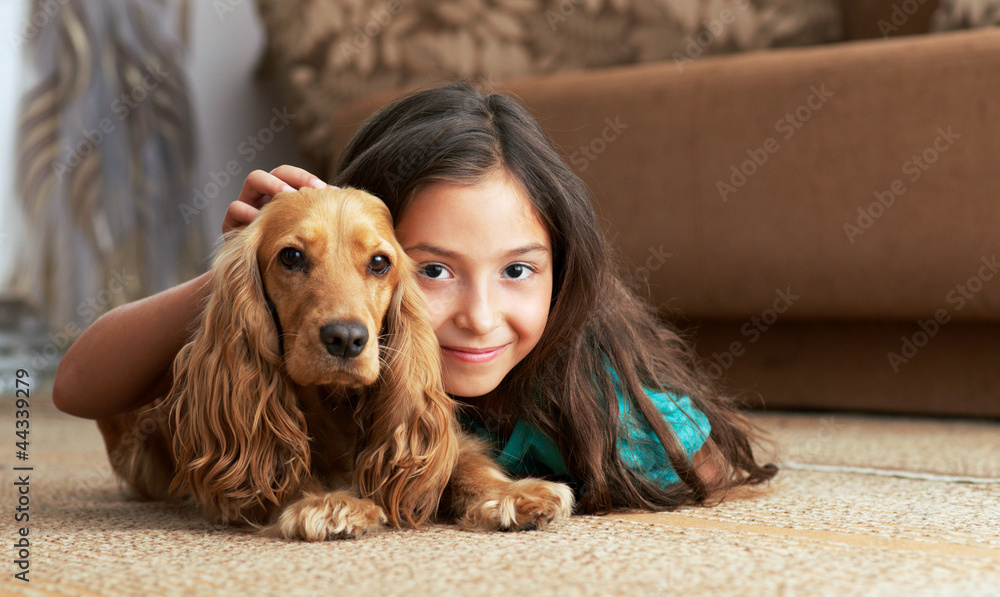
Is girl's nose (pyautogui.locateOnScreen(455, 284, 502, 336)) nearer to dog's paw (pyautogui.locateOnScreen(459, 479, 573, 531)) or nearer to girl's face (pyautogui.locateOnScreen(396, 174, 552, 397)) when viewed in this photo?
girl's face (pyautogui.locateOnScreen(396, 174, 552, 397))

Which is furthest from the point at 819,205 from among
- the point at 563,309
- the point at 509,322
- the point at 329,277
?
the point at 329,277

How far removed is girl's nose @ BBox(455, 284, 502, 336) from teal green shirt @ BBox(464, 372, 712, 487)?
6.7 inches

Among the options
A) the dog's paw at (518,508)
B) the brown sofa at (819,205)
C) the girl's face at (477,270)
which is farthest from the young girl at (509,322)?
the brown sofa at (819,205)

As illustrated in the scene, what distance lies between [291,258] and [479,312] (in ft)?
0.81

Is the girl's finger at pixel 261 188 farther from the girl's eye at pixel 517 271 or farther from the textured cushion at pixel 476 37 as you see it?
the textured cushion at pixel 476 37

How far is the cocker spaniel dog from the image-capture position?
1.01 metres

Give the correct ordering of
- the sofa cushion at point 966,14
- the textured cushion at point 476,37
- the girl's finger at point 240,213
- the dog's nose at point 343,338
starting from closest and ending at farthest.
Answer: the dog's nose at point 343,338
the girl's finger at point 240,213
the sofa cushion at point 966,14
the textured cushion at point 476,37

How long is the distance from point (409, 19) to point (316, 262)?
1946 mm

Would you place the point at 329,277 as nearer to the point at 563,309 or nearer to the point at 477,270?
the point at 477,270

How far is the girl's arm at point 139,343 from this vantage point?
121 cm

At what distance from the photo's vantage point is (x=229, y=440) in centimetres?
105

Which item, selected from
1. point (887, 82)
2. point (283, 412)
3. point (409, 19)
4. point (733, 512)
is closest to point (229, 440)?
point (283, 412)

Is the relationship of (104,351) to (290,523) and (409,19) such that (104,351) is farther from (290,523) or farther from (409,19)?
(409,19)

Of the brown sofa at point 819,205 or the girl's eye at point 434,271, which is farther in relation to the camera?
the brown sofa at point 819,205
